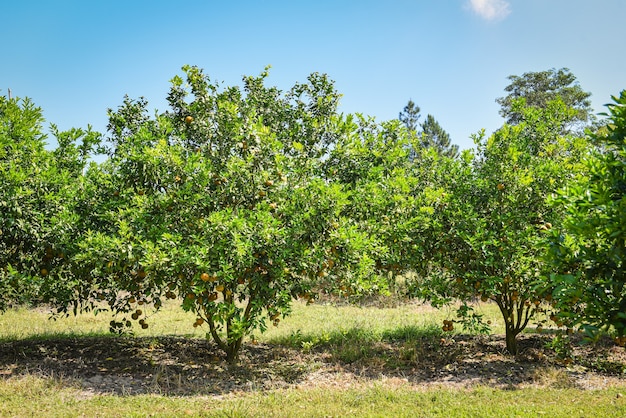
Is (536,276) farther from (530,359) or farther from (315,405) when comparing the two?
(315,405)

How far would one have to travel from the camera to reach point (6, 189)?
22.1ft

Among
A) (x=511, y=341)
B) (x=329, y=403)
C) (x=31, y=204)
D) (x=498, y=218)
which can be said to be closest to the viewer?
(x=329, y=403)

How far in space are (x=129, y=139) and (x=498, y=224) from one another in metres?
5.92

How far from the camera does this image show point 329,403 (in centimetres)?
608

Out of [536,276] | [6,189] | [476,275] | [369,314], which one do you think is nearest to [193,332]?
[369,314]

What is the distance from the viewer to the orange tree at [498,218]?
7.44 m

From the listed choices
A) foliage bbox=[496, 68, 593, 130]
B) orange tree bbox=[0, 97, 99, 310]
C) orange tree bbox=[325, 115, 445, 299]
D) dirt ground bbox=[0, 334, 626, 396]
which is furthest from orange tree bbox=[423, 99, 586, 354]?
foliage bbox=[496, 68, 593, 130]

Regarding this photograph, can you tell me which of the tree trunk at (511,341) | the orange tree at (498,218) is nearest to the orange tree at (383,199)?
the orange tree at (498,218)

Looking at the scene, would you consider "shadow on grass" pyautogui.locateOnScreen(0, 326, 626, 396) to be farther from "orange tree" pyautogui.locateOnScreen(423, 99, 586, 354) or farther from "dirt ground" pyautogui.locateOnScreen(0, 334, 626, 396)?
"orange tree" pyautogui.locateOnScreen(423, 99, 586, 354)

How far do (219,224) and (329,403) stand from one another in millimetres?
2671

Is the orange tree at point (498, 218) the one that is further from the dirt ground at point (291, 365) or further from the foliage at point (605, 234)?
the foliage at point (605, 234)

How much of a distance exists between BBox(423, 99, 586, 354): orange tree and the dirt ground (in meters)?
0.98

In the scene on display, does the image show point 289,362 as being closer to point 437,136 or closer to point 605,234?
point 605,234

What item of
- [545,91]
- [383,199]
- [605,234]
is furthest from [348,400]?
[545,91]
